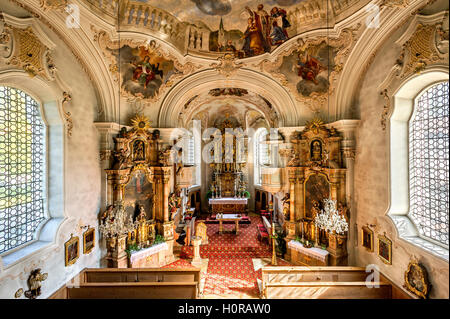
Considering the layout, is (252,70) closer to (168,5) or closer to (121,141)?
(168,5)

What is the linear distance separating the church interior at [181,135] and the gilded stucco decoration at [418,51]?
0.14 ft

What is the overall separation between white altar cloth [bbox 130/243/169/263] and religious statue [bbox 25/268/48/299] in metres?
3.40

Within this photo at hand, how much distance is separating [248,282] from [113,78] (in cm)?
1026

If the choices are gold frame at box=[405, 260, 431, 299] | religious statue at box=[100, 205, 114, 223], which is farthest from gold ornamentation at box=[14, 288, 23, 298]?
gold frame at box=[405, 260, 431, 299]

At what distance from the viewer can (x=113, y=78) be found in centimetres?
870

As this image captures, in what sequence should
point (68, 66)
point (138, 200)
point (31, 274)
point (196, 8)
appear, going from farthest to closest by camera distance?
1. point (138, 200)
2. point (196, 8)
3. point (68, 66)
4. point (31, 274)

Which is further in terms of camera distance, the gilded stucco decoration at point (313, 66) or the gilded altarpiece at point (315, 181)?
the gilded altarpiece at point (315, 181)

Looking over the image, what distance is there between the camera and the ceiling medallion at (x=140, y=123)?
368 inches

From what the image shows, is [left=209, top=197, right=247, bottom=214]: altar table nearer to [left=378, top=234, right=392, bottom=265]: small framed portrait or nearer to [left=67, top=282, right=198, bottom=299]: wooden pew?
[left=67, top=282, right=198, bottom=299]: wooden pew

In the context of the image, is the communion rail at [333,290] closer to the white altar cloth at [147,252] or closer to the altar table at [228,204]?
the white altar cloth at [147,252]

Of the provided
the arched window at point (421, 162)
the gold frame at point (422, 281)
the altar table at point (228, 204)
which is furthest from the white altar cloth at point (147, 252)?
the arched window at point (421, 162)

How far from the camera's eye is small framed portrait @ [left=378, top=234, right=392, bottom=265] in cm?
653

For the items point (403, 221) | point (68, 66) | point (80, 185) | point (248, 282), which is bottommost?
point (248, 282)

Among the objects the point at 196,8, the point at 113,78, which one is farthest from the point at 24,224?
the point at 196,8
